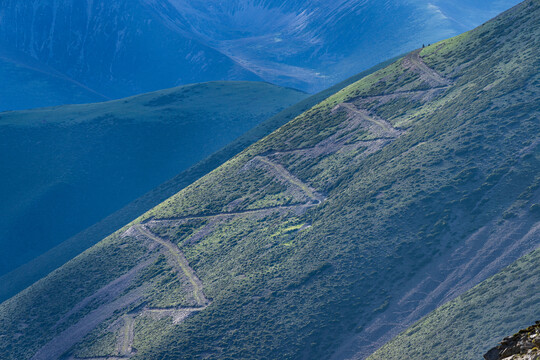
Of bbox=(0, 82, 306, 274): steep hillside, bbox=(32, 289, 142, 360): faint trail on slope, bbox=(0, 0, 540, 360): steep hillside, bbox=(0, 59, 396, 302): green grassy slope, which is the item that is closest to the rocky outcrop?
bbox=(0, 0, 540, 360): steep hillside

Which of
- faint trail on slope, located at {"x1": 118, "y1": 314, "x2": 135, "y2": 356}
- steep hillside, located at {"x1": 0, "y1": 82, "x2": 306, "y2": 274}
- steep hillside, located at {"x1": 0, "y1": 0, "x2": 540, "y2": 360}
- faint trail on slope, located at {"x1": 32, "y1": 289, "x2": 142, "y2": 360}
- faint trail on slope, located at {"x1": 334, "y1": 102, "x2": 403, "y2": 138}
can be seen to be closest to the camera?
steep hillside, located at {"x1": 0, "y1": 0, "x2": 540, "y2": 360}

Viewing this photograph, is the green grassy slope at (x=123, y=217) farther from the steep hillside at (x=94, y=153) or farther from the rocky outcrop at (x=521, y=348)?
the rocky outcrop at (x=521, y=348)

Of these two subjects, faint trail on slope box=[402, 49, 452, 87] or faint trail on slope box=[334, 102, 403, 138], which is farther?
faint trail on slope box=[402, 49, 452, 87]

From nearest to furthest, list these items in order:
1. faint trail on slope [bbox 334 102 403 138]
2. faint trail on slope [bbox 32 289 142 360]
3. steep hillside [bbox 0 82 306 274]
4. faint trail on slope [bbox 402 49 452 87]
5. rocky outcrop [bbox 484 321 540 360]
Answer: rocky outcrop [bbox 484 321 540 360]
faint trail on slope [bbox 32 289 142 360]
faint trail on slope [bbox 334 102 403 138]
faint trail on slope [bbox 402 49 452 87]
steep hillside [bbox 0 82 306 274]

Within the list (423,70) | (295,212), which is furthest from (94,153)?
(423,70)

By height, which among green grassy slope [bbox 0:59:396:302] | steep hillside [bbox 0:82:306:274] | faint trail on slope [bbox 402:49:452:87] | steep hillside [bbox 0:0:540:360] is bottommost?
steep hillside [bbox 0:0:540:360]

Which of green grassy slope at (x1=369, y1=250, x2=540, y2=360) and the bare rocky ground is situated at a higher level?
the bare rocky ground

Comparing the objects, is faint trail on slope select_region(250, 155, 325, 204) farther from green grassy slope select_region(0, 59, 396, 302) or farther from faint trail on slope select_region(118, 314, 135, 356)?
green grassy slope select_region(0, 59, 396, 302)

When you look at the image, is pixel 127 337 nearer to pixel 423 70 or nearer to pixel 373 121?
pixel 373 121
